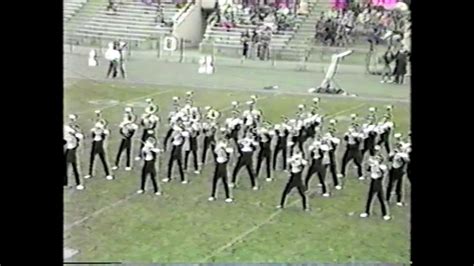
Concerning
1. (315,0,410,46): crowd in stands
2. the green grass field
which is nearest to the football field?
the green grass field

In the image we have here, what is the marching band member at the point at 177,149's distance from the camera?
270 centimetres

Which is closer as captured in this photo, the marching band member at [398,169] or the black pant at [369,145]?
the marching band member at [398,169]

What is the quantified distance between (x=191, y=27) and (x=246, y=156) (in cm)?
46

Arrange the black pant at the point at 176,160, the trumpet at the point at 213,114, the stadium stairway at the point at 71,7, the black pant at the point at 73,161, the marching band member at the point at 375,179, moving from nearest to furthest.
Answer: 1. the stadium stairway at the point at 71,7
2. the black pant at the point at 73,161
3. the marching band member at the point at 375,179
4. the black pant at the point at 176,160
5. the trumpet at the point at 213,114

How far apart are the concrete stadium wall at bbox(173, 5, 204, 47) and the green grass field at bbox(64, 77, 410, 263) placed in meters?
0.26

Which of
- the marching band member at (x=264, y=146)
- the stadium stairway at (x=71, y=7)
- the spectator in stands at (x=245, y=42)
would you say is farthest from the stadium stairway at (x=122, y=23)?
the marching band member at (x=264, y=146)

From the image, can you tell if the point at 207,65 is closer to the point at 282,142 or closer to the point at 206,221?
the point at 282,142

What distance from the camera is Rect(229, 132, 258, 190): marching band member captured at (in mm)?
2713

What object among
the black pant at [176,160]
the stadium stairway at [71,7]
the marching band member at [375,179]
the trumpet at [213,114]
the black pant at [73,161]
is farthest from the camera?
the trumpet at [213,114]

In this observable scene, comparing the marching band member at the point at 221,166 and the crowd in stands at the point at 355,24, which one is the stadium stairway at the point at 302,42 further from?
the marching band member at the point at 221,166

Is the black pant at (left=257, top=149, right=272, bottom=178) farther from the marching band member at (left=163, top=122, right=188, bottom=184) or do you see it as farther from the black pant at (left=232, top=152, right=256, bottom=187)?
the marching band member at (left=163, top=122, right=188, bottom=184)

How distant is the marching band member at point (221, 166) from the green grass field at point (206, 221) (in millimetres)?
23

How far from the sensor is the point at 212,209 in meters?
2.58

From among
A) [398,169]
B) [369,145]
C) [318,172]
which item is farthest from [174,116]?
[398,169]
